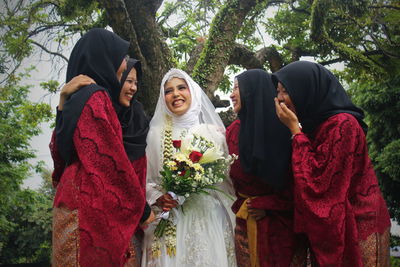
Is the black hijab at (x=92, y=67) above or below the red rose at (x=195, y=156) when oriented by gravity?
above

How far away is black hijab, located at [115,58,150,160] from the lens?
2.91 m

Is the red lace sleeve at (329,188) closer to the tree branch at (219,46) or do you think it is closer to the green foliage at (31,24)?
the tree branch at (219,46)

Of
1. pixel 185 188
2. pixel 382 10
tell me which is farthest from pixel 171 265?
pixel 382 10

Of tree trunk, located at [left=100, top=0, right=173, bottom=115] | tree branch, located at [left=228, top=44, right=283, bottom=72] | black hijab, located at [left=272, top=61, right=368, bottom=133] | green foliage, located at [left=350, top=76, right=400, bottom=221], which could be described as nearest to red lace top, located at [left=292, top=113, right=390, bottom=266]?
black hijab, located at [left=272, top=61, right=368, bottom=133]

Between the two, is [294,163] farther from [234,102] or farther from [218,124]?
[218,124]

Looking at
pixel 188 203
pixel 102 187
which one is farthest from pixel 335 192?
pixel 102 187

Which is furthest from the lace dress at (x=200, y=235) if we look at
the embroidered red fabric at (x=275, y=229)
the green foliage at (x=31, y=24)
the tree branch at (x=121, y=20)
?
the green foliage at (x=31, y=24)

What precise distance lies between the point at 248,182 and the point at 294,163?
2.07 feet

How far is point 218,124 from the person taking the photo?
12.5 ft

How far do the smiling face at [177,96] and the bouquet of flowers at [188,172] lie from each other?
18.1 inches

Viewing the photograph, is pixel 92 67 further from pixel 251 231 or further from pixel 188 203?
pixel 251 231

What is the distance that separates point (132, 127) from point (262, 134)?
3.36 ft

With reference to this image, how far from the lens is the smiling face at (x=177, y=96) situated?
145 inches

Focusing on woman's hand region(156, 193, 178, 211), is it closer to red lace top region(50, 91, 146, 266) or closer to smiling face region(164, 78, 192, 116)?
red lace top region(50, 91, 146, 266)
